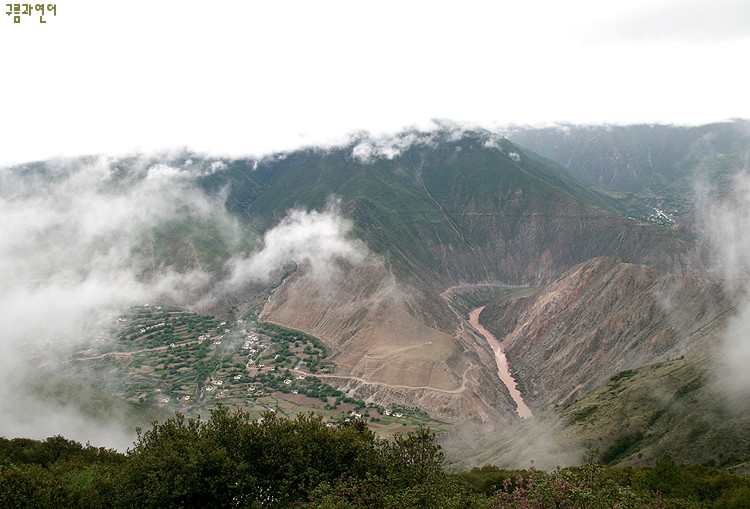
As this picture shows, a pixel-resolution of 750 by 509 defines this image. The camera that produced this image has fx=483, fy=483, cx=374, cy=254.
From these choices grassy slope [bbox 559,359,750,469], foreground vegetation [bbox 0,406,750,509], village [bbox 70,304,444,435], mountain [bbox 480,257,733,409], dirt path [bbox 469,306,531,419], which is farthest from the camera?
dirt path [bbox 469,306,531,419]

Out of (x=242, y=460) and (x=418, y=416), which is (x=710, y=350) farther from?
(x=242, y=460)

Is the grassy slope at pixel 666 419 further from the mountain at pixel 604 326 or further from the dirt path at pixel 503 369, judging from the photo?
the dirt path at pixel 503 369

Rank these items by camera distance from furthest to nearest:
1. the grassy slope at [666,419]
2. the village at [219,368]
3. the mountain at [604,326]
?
1. the village at [219,368]
2. the mountain at [604,326]
3. the grassy slope at [666,419]

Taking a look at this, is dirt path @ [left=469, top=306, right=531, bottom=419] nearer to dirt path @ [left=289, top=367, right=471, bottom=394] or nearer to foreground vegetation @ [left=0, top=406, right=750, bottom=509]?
dirt path @ [left=289, top=367, right=471, bottom=394]

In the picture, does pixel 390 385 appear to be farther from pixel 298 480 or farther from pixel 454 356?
pixel 298 480

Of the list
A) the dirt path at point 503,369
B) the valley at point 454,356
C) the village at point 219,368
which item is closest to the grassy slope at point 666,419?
the valley at point 454,356

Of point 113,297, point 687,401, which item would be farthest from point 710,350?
point 113,297

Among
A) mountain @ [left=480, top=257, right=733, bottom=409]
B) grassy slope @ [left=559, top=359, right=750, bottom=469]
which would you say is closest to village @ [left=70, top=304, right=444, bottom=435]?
mountain @ [left=480, top=257, right=733, bottom=409]
